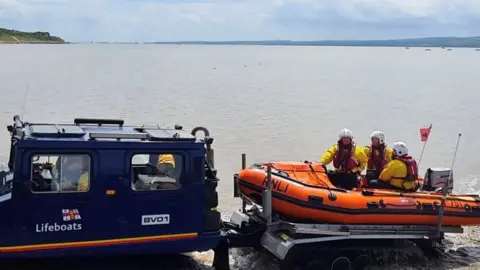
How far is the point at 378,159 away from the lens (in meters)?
9.45

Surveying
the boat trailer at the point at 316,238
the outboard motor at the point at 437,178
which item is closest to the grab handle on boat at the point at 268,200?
the boat trailer at the point at 316,238

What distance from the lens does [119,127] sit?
732 centimetres

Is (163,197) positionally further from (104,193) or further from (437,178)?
(437,178)

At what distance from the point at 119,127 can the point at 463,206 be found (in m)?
4.58

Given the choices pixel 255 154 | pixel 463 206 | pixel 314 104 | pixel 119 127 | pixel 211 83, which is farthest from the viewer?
pixel 211 83

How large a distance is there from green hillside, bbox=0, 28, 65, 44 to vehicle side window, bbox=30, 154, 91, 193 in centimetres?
14323

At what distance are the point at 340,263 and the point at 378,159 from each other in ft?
7.68

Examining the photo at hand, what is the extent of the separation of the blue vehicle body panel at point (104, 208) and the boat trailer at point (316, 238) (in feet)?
2.38

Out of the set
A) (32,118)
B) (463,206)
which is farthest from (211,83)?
(463,206)

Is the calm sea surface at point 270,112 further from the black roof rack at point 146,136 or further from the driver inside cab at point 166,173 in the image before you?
the black roof rack at point 146,136

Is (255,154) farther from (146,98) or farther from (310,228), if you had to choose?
(146,98)

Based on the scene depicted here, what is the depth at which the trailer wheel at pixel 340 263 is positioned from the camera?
7.59 meters

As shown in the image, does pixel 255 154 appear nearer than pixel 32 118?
Yes

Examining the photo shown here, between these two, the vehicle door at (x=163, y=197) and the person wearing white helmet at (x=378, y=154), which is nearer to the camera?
the vehicle door at (x=163, y=197)
